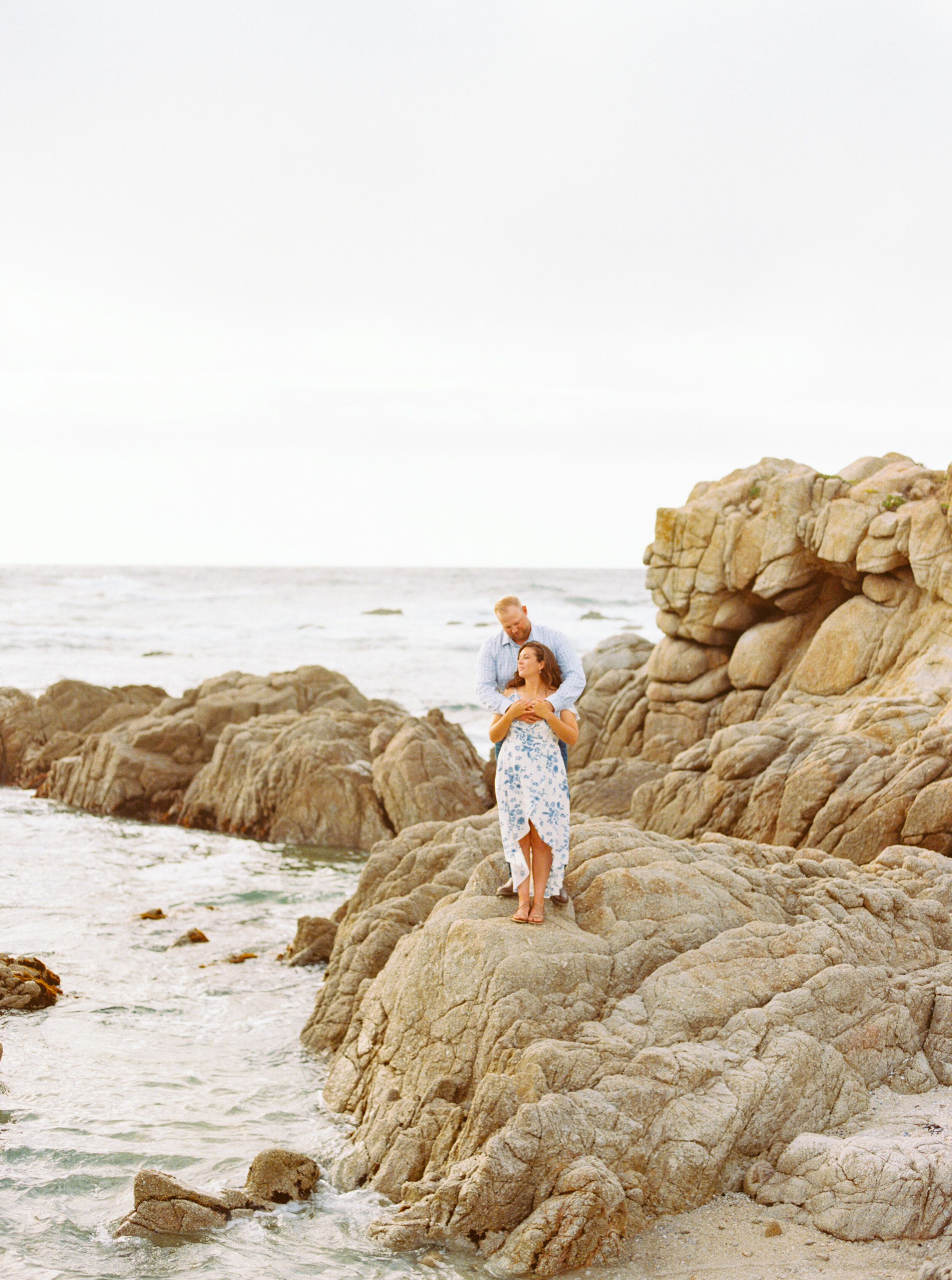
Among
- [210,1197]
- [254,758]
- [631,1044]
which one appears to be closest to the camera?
[210,1197]

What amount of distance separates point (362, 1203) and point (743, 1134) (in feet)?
7.50

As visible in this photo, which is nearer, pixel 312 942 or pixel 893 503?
pixel 312 942

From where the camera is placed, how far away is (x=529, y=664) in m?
7.30

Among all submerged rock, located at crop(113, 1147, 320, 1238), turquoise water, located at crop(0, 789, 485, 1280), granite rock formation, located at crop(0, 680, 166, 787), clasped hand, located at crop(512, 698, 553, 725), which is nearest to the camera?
turquoise water, located at crop(0, 789, 485, 1280)

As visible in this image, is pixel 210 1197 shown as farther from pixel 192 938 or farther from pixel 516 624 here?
pixel 192 938

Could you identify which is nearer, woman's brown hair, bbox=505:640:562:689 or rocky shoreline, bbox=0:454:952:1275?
rocky shoreline, bbox=0:454:952:1275

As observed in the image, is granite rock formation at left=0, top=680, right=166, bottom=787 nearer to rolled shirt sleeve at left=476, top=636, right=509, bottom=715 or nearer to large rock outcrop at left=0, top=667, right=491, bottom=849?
large rock outcrop at left=0, top=667, right=491, bottom=849

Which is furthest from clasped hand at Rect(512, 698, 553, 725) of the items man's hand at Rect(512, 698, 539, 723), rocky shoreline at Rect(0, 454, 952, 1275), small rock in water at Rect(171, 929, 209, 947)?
small rock in water at Rect(171, 929, 209, 947)

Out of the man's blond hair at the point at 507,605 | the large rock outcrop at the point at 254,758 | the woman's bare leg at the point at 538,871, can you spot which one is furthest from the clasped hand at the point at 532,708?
the large rock outcrop at the point at 254,758

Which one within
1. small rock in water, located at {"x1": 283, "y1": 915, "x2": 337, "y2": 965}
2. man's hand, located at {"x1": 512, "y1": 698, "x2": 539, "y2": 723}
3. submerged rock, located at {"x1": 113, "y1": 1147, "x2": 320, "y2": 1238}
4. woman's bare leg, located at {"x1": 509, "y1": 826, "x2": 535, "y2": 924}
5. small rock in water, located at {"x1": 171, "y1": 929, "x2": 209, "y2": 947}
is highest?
man's hand, located at {"x1": 512, "y1": 698, "x2": 539, "y2": 723}

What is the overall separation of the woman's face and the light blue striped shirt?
0.16 metres

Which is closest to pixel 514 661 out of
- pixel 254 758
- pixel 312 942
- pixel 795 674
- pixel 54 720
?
pixel 312 942

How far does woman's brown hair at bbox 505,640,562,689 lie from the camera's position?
24.2 feet

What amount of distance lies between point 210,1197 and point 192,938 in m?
6.37
